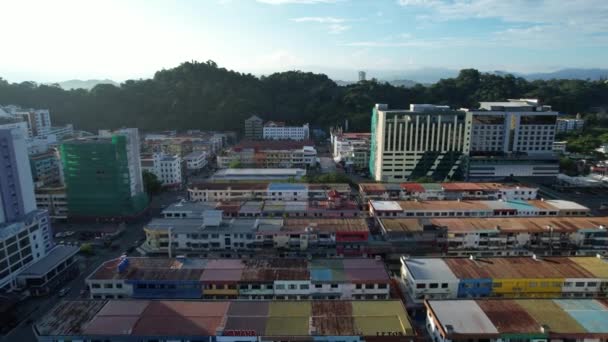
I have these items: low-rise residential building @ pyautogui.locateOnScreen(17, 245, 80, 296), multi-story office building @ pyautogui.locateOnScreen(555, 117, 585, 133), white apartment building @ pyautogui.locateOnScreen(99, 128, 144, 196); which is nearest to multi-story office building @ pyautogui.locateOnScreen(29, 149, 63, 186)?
white apartment building @ pyautogui.locateOnScreen(99, 128, 144, 196)

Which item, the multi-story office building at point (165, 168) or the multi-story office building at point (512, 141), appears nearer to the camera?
the multi-story office building at point (165, 168)

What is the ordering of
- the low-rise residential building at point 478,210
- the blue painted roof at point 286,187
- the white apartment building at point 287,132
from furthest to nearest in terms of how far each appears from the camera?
the white apartment building at point 287,132, the blue painted roof at point 286,187, the low-rise residential building at point 478,210

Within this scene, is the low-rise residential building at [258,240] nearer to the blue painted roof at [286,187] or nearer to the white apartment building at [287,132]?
the blue painted roof at [286,187]

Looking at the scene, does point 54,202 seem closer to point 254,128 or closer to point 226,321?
point 226,321

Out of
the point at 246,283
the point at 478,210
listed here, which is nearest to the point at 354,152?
the point at 478,210

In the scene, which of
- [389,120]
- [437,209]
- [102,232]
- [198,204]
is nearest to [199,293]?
[198,204]

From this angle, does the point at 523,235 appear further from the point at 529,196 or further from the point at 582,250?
the point at 529,196

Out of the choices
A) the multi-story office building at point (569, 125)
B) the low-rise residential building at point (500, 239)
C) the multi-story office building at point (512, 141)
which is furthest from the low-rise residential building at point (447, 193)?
the multi-story office building at point (569, 125)
